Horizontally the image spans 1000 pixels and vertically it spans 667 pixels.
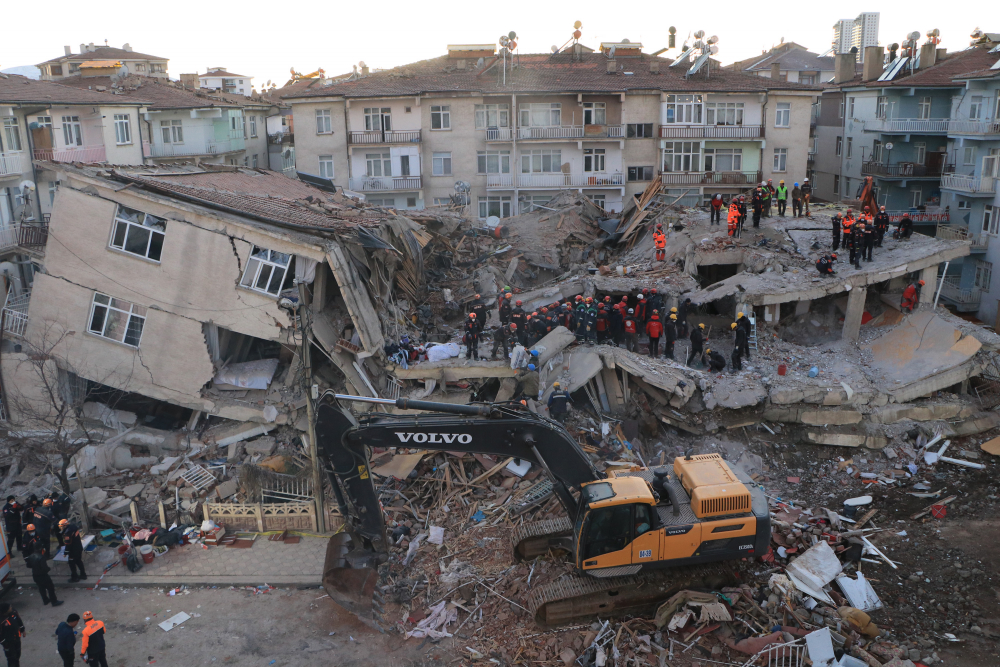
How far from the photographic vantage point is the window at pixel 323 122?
3875cm

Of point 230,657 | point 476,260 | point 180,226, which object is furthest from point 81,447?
point 476,260

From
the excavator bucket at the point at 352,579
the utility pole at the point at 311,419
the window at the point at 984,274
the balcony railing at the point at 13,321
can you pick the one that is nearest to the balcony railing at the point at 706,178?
the window at the point at 984,274

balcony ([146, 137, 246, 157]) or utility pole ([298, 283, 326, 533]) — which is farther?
balcony ([146, 137, 246, 157])

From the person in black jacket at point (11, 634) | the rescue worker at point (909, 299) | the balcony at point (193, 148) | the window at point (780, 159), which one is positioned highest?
the balcony at point (193, 148)

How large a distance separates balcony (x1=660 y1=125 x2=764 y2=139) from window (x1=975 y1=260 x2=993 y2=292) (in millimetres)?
11868

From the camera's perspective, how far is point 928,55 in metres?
39.5

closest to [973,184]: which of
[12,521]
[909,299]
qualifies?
[909,299]

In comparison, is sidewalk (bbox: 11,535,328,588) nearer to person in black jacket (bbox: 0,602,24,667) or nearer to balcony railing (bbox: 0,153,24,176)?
person in black jacket (bbox: 0,602,24,667)

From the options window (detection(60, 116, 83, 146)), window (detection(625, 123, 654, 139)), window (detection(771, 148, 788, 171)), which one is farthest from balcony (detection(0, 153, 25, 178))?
window (detection(771, 148, 788, 171))

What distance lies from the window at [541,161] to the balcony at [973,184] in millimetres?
18269

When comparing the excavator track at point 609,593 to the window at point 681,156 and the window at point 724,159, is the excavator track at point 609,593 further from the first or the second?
the window at point 724,159

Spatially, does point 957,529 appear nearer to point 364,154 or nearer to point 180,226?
point 180,226

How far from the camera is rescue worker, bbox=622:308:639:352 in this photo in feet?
66.0

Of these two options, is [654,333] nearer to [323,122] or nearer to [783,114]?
[783,114]
